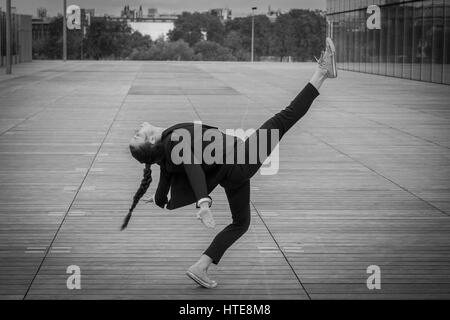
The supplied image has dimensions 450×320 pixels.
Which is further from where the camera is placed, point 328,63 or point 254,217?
point 254,217

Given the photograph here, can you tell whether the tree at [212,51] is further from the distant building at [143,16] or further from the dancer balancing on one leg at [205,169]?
the dancer balancing on one leg at [205,169]

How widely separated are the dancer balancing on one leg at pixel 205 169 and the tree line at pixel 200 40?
83549 millimetres

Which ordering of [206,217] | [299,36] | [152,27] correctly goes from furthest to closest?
[152,27] < [299,36] < [206,217]

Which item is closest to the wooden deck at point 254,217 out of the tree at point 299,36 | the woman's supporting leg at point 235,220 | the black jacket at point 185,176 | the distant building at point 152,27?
the woman's supporting leg at point 235,220

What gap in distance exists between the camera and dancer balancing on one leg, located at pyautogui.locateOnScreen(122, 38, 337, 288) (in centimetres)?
636

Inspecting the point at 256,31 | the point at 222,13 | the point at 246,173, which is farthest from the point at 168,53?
the point at 246,173

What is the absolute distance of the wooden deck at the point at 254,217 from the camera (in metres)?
7.25

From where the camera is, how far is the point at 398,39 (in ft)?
149

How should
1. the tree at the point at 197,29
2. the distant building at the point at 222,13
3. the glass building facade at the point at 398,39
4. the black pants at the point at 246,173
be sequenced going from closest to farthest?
1. the black pants at the point at 246,173
2. the glass building facade at the point at 398,39
3. the tree at the point at 197,29
4. the distant building at the point at 222,13

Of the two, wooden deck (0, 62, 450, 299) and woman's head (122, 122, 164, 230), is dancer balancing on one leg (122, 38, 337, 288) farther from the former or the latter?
wooden deck (0, 62, 450, 299)

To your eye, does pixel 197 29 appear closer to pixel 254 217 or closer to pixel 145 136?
pixel 254 217

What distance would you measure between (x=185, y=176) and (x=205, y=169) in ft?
0.49

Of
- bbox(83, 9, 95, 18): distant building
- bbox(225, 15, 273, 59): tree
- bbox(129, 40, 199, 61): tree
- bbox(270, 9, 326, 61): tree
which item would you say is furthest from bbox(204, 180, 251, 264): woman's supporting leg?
bbox(83, 9, 95, 18): distant building
